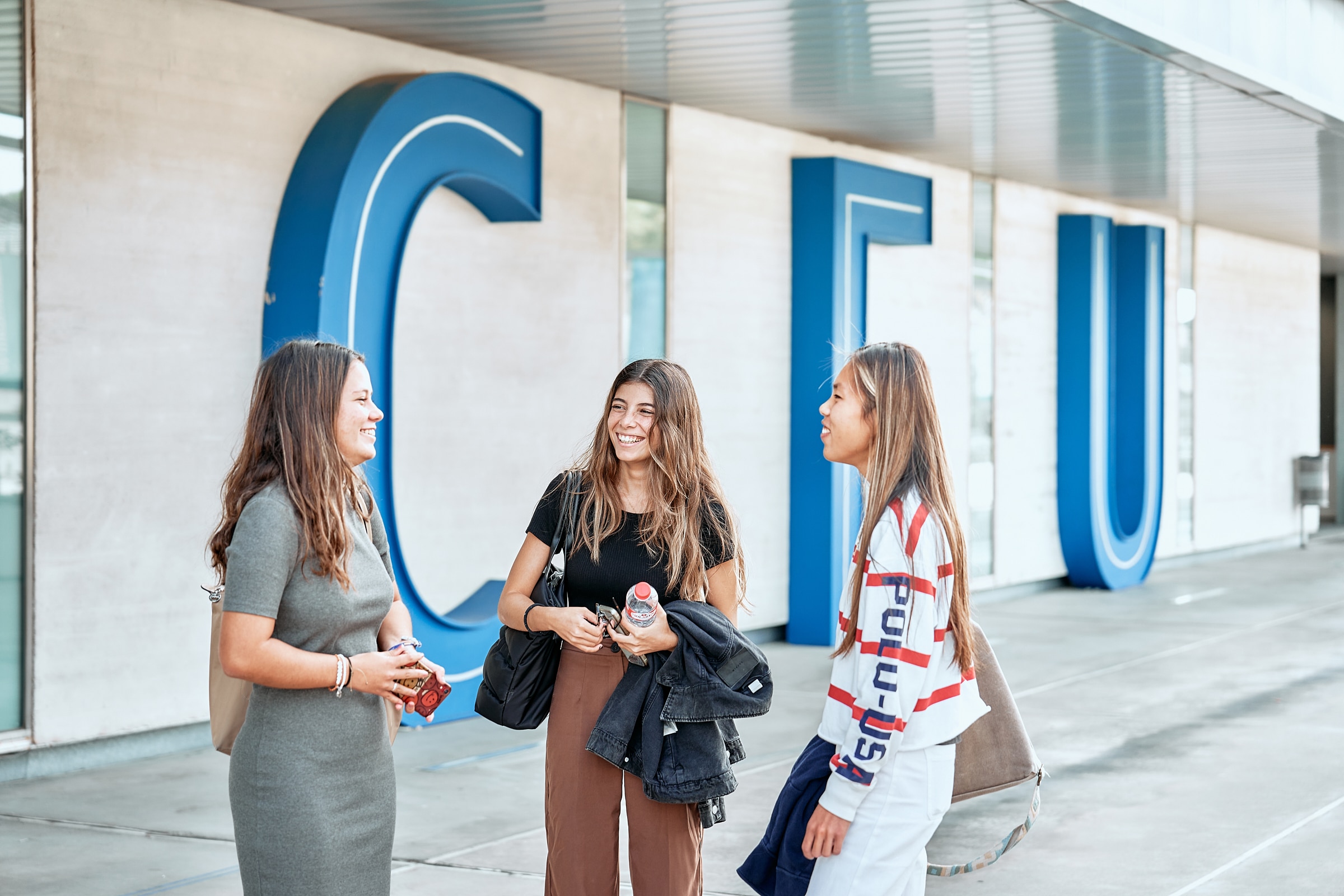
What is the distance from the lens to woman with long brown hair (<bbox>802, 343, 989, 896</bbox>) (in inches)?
113

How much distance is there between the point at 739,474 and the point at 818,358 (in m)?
1.02

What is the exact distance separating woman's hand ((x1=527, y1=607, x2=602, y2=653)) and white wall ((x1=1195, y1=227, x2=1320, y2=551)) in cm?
1520

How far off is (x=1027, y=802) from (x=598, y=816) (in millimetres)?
3179

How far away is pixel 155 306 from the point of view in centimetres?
687

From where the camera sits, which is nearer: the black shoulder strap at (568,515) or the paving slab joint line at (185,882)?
the black shoulder strap at (568,515)

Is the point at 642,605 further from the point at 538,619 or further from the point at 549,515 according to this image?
the point at 549,515

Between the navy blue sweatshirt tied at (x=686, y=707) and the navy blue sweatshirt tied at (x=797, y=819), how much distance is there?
32 cm

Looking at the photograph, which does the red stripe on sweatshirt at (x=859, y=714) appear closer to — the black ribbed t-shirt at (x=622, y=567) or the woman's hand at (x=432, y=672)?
the black ribbed t-shirt at (x=622, y=567)

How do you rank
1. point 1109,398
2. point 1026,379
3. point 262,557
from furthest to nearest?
1. point 1109,398
2. point 1026,379
3. point 262,557

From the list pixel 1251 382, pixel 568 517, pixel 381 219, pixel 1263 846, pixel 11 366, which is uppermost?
pixel 381 219

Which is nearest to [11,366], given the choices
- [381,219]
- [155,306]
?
[155,306]

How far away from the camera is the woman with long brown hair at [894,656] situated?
9.41 feet

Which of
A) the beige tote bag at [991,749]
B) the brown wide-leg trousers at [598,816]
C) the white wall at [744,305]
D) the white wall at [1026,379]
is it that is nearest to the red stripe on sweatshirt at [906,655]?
the beige tote bag at [991,749]

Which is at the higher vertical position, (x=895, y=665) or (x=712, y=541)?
(x=712, y=541)
